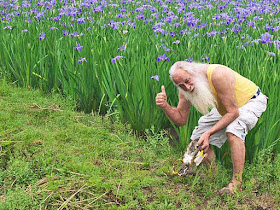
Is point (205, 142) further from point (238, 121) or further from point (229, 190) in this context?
point (229, 190)

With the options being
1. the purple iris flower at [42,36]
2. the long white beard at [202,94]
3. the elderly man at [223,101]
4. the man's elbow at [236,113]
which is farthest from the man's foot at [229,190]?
the purple iris flower at [42,36]

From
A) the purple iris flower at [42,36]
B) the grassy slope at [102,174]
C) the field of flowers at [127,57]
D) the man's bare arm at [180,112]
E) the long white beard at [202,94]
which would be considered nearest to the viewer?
the long white beard at [202,94]

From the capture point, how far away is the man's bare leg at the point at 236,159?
2.71 m

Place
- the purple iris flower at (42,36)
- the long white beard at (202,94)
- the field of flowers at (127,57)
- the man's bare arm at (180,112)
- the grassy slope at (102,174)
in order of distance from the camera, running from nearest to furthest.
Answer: the long white beard at (202,94) < the grassy slope at (102,174) < the man's bare arm at (180,112) < the field of flowers at (127,57) < the purple iris flower at (42,36)

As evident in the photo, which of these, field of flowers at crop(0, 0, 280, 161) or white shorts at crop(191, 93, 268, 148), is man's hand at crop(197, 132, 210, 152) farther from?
field of flowers at crop(0, 0, 280, 161)

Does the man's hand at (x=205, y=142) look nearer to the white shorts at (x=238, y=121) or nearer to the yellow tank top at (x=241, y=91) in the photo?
the white shorts at (x=238, y=121)

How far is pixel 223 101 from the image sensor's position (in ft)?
8.66

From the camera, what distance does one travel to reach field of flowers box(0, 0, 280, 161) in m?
3.43

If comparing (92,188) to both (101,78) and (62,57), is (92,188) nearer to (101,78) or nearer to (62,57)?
(101,78)

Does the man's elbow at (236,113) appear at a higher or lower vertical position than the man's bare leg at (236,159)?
higher

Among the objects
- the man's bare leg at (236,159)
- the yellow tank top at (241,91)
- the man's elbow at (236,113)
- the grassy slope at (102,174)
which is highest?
the yellow tank top at (241,91)

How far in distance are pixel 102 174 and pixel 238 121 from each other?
106 cm

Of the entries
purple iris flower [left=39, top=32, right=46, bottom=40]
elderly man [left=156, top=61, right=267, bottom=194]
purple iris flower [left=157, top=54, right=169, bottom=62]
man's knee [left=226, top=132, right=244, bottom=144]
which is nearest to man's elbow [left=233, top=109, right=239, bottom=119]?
elderly man [left=156, top=61, right=267, bottom=194]

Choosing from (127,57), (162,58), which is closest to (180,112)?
(162,58)
